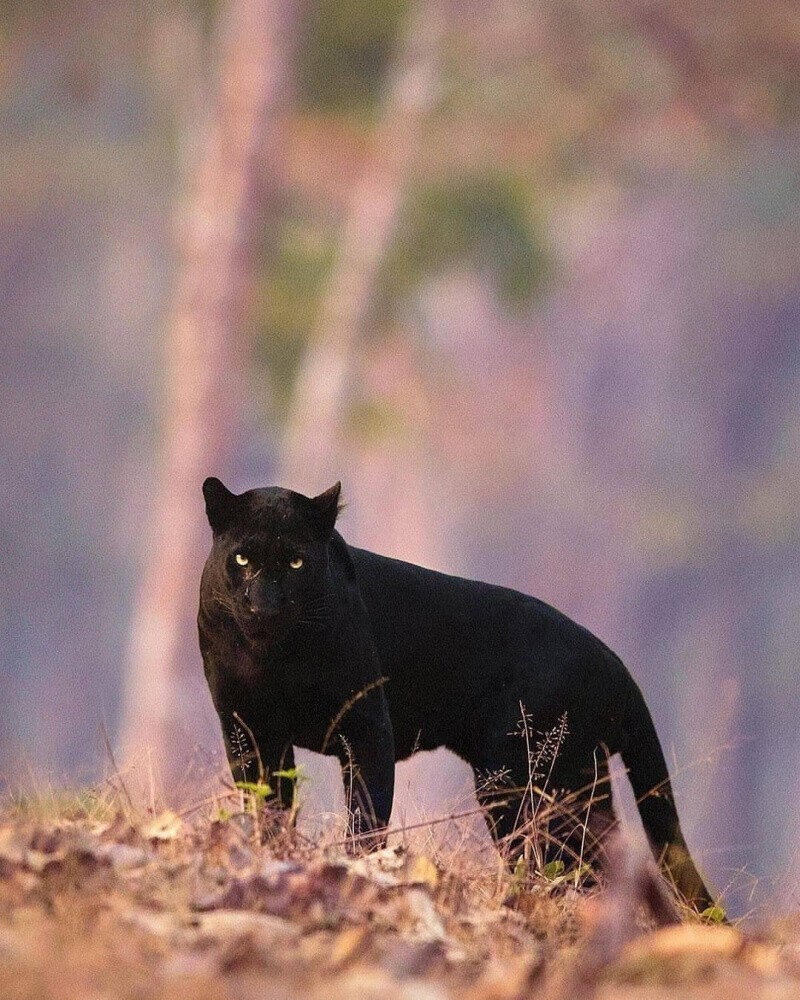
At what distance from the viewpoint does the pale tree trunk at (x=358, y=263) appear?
17953 mm

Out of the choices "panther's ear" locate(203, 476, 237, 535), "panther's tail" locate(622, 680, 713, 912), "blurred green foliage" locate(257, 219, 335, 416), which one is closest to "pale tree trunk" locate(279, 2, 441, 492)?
"blurred green foliage" locate(257, 219, 335, 416)

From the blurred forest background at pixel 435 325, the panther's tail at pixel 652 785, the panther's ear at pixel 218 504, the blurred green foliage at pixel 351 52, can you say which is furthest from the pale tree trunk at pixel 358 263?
the panther's ear at pixel 218 504

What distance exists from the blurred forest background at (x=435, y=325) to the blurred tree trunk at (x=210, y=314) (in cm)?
5

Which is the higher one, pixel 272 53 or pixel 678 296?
pixel 272 53

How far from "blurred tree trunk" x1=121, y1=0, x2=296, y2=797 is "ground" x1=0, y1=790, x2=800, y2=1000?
37.1 feet

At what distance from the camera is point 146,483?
24516 mm

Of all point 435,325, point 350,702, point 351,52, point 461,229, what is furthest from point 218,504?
point 435,325

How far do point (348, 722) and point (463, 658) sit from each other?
0.52 meters

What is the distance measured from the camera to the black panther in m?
4.17

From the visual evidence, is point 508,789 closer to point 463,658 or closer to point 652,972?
point 463,658

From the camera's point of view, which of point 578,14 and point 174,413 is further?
point 578,14

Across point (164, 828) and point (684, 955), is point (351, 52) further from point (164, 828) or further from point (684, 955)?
point (684, 955)

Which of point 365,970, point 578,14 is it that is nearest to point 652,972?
point 365,970

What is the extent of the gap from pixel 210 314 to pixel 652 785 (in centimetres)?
1066
